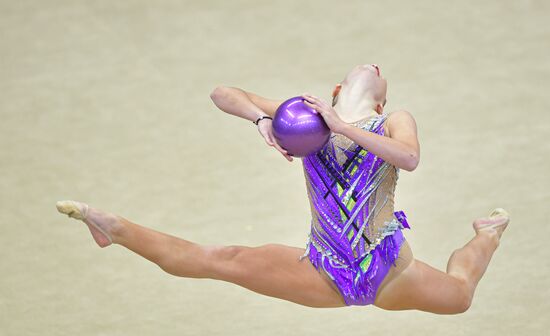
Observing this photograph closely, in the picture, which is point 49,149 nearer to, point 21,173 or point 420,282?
point 21,173

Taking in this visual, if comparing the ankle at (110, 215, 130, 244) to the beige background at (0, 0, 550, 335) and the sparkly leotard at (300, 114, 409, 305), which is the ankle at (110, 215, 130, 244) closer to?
the sparkly leotard at (300, 114, 409, 305)

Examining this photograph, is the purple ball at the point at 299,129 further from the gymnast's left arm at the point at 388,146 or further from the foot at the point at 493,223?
the foot at the point at 493,223

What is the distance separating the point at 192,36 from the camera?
27.9 feet

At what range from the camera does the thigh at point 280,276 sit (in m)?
5.20

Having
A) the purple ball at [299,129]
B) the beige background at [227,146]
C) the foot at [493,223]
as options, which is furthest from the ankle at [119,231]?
the foot at [493,223]

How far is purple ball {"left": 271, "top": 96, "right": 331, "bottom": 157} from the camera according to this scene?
4898 mm

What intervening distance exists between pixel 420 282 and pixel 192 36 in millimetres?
3722

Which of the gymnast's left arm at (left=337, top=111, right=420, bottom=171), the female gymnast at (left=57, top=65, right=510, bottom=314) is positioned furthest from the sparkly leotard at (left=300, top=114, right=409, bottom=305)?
the gymnast's left arm at (left=337, top=111, right=420, bottom=171)

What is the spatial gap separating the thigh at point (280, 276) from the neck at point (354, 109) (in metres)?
0.58

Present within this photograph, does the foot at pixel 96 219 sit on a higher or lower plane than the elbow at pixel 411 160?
lower

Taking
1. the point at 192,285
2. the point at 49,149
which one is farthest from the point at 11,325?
the point at 49,149

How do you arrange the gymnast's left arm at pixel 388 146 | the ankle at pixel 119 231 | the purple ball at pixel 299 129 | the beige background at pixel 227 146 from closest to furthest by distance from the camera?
1. the gymnast's left arm at pixel 388 146
2. the purple ball at pixel 299 129
3. the ankle at pixel 119 231
4. the beige background at pixel 227 146

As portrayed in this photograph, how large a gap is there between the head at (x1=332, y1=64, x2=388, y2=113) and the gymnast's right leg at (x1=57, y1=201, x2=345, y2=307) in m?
0.63

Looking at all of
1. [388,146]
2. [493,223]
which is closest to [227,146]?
[493,223]
